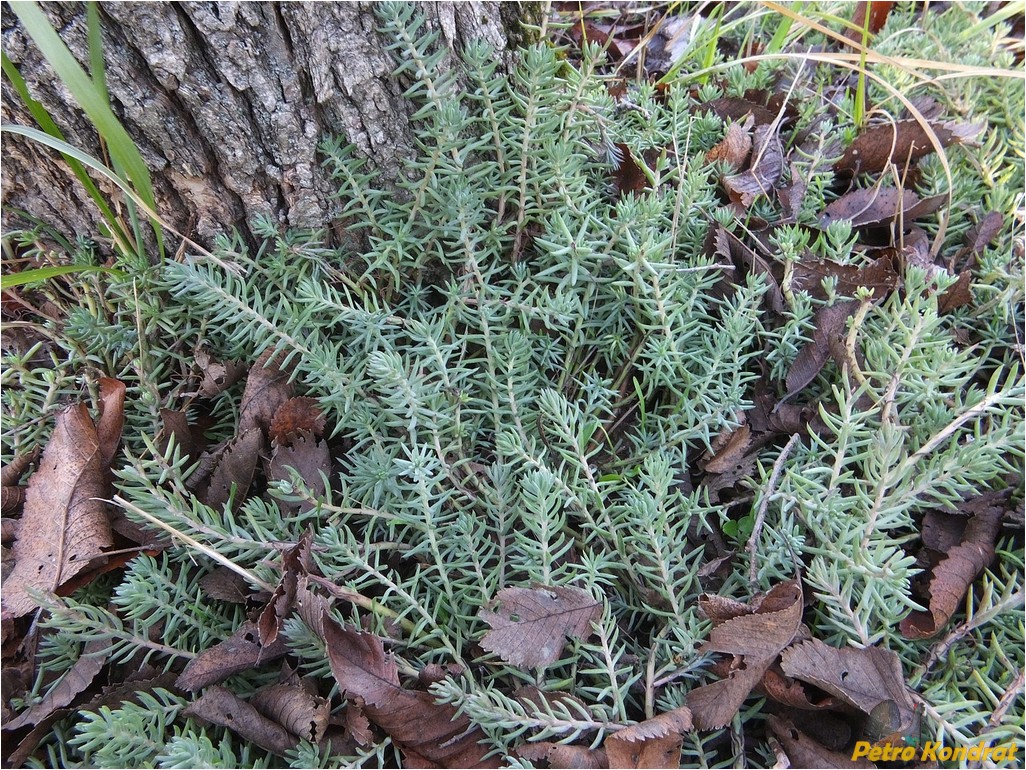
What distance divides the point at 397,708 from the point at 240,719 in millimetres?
383

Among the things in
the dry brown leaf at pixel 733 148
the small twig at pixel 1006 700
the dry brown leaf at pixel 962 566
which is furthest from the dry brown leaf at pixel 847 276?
the small twig at pixel 1006 700

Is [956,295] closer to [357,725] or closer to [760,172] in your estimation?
[760,172]

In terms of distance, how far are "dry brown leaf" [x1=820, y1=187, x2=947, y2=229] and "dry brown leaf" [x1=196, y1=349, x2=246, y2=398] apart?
1.90 m

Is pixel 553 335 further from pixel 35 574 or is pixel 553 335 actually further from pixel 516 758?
pixel 35 574

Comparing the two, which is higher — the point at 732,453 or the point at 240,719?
the point at 240,719

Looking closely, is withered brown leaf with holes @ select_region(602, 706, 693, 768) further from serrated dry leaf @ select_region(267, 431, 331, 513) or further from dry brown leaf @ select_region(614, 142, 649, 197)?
dry brown leaf @ select_region(614, 142, 649, 197)

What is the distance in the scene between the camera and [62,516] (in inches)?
71.4

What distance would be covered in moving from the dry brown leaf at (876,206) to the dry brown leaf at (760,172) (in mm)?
214

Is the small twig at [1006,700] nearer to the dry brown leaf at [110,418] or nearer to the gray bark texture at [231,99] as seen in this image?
the gray bark texture at [231,99]

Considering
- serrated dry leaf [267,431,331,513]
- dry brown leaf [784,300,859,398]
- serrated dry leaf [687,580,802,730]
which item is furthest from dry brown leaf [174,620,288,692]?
dry brown leaf [784,300,859,398]

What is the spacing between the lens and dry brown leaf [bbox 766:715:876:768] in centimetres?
148

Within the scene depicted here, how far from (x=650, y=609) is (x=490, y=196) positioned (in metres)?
1.18

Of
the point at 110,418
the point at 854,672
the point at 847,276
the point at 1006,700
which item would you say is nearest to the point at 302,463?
the point at 110,418

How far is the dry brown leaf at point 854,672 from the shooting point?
1491 millimetres
